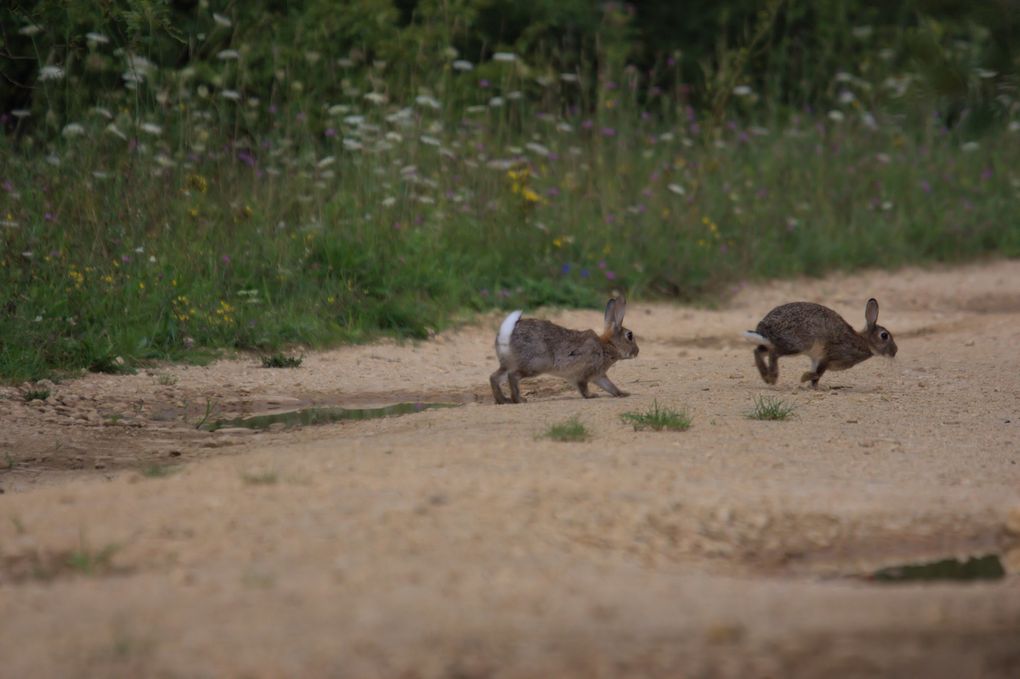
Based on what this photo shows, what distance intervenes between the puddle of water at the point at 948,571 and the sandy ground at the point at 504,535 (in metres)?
0.08

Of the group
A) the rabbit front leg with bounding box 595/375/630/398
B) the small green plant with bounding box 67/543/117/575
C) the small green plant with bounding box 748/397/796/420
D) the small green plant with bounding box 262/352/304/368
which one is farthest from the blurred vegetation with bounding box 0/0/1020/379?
the small green plant with bounding box 67/543/117/575

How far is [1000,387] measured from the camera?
1028cm

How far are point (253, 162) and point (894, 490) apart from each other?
8.07m

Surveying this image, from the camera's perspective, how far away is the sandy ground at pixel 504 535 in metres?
4.63

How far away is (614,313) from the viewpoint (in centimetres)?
1043

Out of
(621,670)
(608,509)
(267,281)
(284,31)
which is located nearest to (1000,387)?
(608,509)

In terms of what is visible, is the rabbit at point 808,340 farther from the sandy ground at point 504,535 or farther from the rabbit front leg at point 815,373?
the sandy ground at point 504,535

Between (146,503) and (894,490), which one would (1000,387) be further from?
(146,503)

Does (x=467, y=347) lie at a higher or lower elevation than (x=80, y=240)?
lower

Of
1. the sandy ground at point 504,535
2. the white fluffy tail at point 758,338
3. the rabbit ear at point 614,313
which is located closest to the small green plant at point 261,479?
the sandy ground at point 504,535

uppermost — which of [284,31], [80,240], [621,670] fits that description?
[284,31]

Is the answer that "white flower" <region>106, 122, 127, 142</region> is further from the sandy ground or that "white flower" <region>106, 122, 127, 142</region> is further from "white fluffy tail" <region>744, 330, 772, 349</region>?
"white fluffy tail" <region>744, 330, 772, 349</region>

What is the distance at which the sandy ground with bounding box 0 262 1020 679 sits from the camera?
4629 mm

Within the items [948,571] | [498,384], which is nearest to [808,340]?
[498,384]
